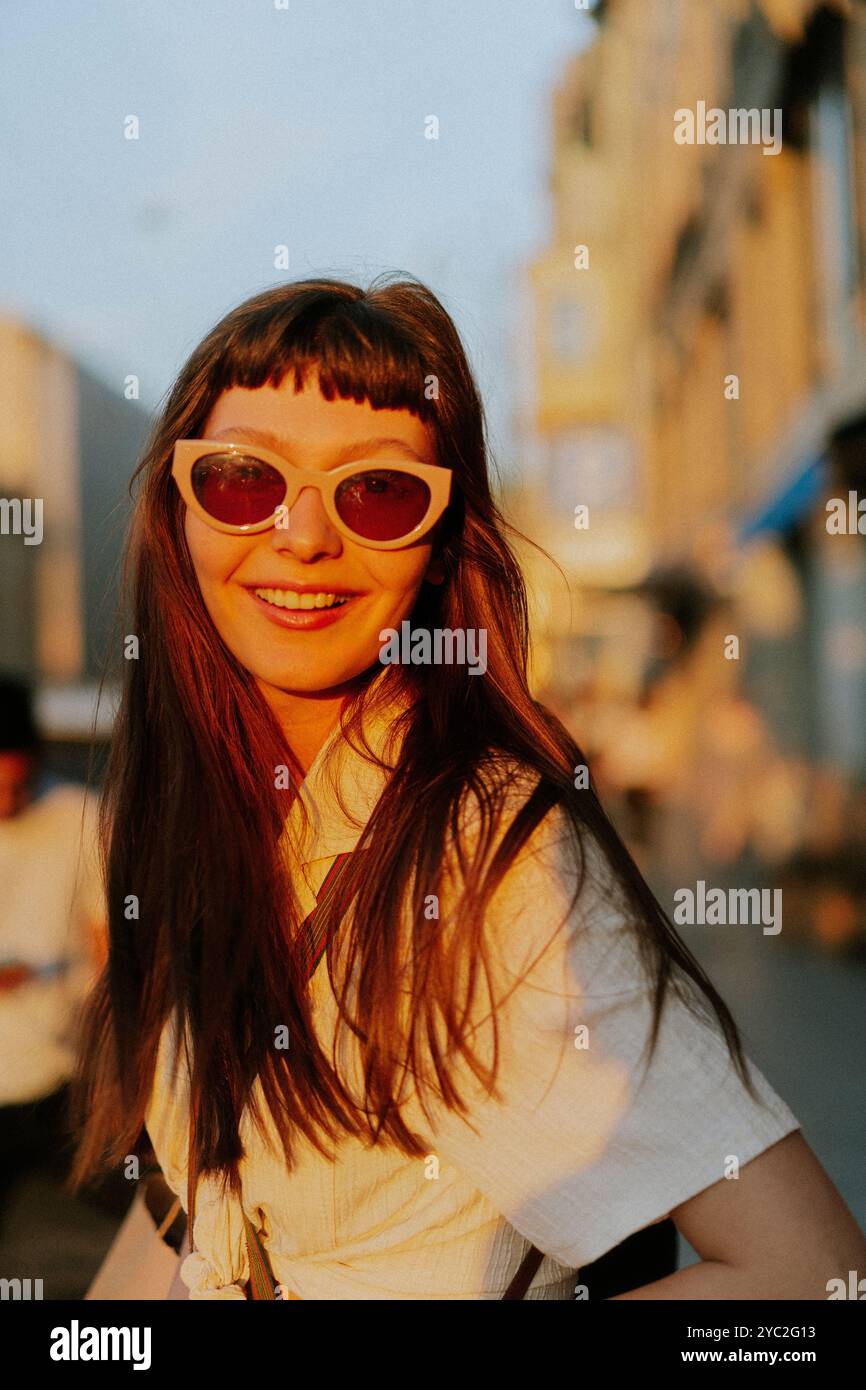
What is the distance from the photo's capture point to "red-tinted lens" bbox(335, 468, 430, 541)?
163 centimetres

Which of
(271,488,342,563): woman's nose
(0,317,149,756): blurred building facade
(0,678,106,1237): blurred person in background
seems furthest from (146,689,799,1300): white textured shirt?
(0,317,149,756): blurred building facade

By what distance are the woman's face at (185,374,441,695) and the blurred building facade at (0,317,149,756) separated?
541 inches

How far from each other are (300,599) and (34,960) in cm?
246

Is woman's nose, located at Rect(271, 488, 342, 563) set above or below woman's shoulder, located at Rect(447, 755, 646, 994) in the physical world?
above

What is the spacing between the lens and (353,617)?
5.59ft

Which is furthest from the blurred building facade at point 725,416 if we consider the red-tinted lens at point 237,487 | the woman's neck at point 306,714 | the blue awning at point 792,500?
the red-tinted lens at point 237,487

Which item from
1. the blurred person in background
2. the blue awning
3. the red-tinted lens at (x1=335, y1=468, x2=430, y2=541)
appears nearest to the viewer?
the red-tinted lens at (x1=335, y1=468, x2=430, y2=541)

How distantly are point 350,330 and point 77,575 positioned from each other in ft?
63.3

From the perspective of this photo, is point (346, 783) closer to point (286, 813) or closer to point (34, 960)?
point (286, 813)

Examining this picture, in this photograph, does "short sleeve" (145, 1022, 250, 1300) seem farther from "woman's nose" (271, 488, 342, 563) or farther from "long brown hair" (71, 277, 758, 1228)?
"woman's nose" (271, 488, 342, 563)

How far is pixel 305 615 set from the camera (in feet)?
5.56

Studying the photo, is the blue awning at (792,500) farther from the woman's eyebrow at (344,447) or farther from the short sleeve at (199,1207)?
the short sleeve at (199,1207)

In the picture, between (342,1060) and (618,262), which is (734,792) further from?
(618,262)

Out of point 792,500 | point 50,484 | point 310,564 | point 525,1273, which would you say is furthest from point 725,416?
point 525,1273
